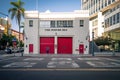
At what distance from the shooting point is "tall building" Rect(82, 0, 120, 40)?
72.3m

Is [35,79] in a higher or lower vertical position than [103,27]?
lower

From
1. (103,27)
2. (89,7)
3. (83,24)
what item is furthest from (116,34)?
(89,7)

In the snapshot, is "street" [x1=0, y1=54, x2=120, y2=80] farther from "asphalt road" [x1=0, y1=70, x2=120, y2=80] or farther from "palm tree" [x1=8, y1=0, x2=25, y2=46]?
"palm tree" [x1=8, y1=0, x2=25, y2=46]

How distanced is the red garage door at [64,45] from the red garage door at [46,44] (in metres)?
1.80

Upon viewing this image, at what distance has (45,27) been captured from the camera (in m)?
57.1

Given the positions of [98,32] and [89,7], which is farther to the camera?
[89,7]

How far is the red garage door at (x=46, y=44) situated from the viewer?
56.9 m

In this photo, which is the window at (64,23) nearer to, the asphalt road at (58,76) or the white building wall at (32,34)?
the white building wall at (32,34)

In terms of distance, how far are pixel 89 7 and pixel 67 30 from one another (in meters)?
56.3

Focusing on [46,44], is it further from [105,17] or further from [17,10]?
[105,17]

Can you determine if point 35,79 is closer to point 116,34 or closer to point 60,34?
point 60,34

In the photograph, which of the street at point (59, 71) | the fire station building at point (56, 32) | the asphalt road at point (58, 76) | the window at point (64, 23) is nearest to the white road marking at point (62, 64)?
the street at point (59, 71)

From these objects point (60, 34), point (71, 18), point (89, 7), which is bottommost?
point (60, 34)

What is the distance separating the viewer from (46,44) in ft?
187
